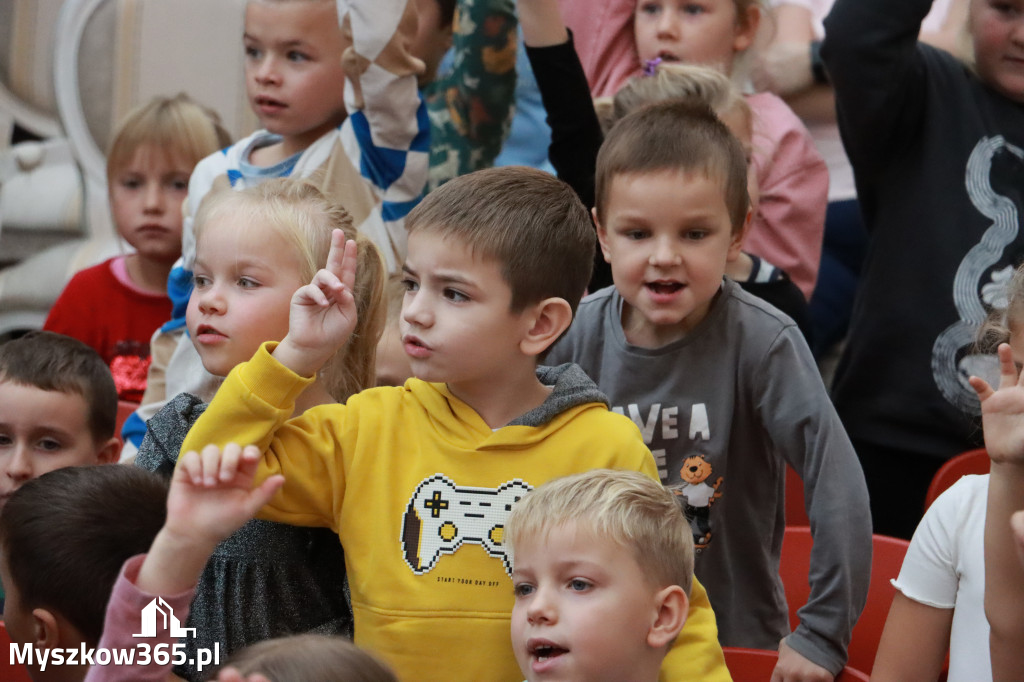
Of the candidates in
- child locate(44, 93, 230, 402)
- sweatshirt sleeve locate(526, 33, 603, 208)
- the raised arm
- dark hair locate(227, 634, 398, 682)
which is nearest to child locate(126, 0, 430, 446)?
sweatshirt sleeve locate(526, 33, 603, 208)

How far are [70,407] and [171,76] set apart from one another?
2.41 metres

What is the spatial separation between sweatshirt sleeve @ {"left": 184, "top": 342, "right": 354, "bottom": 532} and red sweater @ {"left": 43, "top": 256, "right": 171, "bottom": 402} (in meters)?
1.67

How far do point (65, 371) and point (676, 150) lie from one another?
1220 mm

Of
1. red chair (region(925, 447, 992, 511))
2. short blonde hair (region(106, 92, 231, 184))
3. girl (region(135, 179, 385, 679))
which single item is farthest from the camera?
short blonde hair (region(106, 92, 231, 184))

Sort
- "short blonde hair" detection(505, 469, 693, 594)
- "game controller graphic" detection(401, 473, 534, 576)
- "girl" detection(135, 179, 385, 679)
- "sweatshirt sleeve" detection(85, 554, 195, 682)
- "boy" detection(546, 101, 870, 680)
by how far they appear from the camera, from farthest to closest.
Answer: "boy" detection(546, 101, 870, 680) < "girl" detection(135, 179, 385, 679) < "game controller graphic" detection(401, 473, 534, 576) < "short blonde hair" detection(505, 469, 693, 594) < "sweatshirt sleeve" detection(85, 554, 195, 682)

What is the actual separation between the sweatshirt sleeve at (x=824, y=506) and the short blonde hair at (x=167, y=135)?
78.4 inches

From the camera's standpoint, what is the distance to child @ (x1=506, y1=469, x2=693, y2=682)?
5.27 ft

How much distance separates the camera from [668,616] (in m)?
1.67

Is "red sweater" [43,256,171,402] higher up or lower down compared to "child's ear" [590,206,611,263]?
higher up

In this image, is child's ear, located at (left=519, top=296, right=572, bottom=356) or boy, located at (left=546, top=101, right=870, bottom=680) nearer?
child's ear, located at (left=519, top=296, right=572, bottom=356)

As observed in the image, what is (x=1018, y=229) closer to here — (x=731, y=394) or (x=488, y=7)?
(x=731, y=394)

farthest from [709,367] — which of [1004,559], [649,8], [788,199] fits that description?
[649,8]

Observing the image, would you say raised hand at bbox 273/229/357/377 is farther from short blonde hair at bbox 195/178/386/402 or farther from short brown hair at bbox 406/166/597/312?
short blonde hair at bbox 195/178/386/402

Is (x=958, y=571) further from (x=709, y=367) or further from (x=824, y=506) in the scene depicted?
(x=709, y=367)
